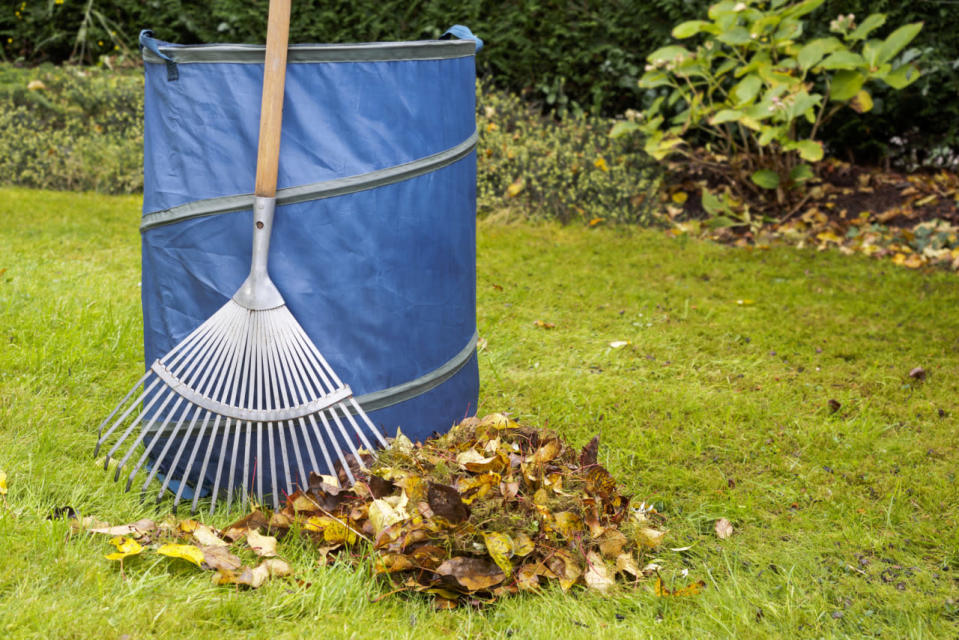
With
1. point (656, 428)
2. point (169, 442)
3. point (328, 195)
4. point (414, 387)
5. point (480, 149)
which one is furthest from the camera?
point (480, 149)

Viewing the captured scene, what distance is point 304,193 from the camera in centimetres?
207

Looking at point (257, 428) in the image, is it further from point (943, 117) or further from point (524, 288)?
point (943, 117)

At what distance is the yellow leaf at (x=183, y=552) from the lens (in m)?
1.85

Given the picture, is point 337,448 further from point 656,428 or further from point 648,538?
point 656,428

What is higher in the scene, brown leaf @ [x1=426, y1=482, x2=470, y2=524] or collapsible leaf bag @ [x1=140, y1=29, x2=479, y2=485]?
collapsible leaf bag @ [x1=140, y1=29, x2=479, y2=485]

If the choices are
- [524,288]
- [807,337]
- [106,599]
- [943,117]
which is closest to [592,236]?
[524,288]

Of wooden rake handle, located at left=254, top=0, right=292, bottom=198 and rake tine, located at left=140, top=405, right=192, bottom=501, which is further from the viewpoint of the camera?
rake tine, located at left=140, top=405, right=192, bottom=501

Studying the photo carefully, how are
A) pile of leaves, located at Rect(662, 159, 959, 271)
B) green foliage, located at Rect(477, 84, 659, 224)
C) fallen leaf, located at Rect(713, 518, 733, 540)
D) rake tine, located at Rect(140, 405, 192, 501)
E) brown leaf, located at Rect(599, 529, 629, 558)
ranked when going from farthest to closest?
green foliage, located at Rect(477, 84, 659, 224) < pile of leaves, located at Rect(662, 159, 959, 271) < fallen leaf, located at Rect(713, 518, 733, 540) < rake tine, located at Rect(140, 405, 192, 501) < brown leaf, located at Rect(599, 529, 629, 558)

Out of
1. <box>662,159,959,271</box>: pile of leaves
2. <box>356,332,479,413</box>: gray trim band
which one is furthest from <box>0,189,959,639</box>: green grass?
<box>356,332,479,413</box>: gray trim band

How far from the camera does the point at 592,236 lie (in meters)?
5.24

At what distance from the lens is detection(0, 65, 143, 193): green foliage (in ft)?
20.3

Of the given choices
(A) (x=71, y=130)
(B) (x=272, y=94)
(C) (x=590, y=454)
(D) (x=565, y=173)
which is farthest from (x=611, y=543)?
(A) (x=71, y=130)

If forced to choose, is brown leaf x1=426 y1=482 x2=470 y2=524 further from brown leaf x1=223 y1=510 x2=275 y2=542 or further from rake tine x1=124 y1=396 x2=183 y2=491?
rake tine x1=124 y1=396 x2=183 y2=491

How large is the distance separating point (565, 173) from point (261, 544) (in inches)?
161
